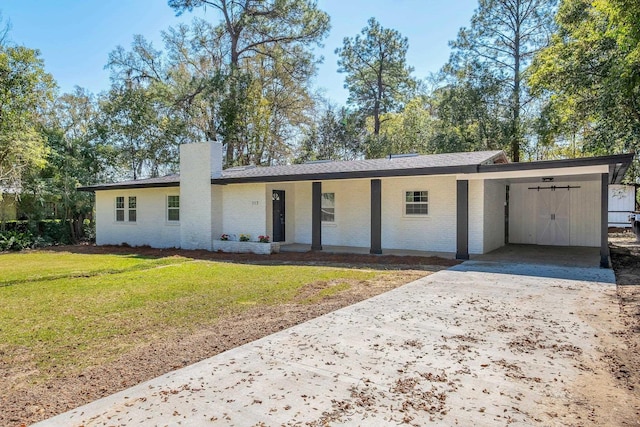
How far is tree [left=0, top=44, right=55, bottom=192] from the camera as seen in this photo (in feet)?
55.0

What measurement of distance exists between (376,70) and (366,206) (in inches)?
798

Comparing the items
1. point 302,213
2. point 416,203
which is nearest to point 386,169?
point 416,203

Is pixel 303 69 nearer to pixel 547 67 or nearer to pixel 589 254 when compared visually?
pixel 547 67

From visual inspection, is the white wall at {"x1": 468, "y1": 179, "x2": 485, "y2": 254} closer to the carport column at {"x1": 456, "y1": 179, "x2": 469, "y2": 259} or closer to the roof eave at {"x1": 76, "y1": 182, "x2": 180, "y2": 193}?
the carport column at {"x1": 456, "y1": 179, "x2": 469, "y2": 259}

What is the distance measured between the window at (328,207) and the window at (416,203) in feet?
9.29

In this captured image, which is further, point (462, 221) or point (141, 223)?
point (141, 223)

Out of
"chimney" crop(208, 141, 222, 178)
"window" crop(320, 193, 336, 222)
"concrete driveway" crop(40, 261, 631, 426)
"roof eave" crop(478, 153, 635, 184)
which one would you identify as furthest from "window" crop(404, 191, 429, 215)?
"concrete driveway" crop(40, 261, 631, 426)

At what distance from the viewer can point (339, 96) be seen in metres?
33.9

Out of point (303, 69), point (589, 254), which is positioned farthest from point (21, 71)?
point (589, 254)

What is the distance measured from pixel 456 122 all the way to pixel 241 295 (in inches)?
808

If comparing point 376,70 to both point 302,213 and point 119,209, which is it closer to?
point 302,213

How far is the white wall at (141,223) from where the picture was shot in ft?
55.2

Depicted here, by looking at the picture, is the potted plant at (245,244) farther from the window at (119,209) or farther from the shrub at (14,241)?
the shrub at (14,241)

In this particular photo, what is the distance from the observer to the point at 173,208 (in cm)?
1681
